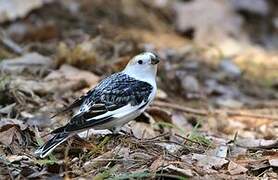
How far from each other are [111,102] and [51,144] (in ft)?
1.72

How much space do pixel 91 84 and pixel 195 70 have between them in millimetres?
1812

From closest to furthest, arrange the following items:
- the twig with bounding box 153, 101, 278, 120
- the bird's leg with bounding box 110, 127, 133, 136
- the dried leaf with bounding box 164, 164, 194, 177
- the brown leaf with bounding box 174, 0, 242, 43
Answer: the dried leaf with bounding box 164, 164, 194, 177, the bird's leg with bounding box 110, 127, 133, 136, the twig with bounding box 153, 101, 278, 120, the brown leaf with bounding box 174, 0, 242, 43

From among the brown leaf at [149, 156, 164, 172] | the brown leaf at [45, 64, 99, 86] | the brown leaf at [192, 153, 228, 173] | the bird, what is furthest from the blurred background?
the brown leaf at [149, 156, 164, 172]

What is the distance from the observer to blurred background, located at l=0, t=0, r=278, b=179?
5.51 m

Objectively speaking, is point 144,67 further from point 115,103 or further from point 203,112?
point 203,112

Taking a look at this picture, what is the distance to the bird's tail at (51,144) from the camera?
3787 millimetres

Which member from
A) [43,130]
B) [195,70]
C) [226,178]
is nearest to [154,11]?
[195,70]

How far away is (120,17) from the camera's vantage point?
8.37m

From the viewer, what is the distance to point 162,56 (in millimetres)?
7145

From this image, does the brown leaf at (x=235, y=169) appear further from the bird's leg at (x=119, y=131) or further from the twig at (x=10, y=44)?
the twig at (x=10, y=44)

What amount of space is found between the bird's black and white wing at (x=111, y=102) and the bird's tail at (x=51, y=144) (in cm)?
5

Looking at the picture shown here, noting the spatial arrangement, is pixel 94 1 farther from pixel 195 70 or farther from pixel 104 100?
pixel 104 100

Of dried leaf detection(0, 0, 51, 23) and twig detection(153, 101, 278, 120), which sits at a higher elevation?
dried leaf detection(0, 0, 51, 23)

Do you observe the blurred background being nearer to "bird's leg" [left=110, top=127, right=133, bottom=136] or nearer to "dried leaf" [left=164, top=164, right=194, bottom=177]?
"bird's leg" [left=110, top=127, right=133, bottom=136]
